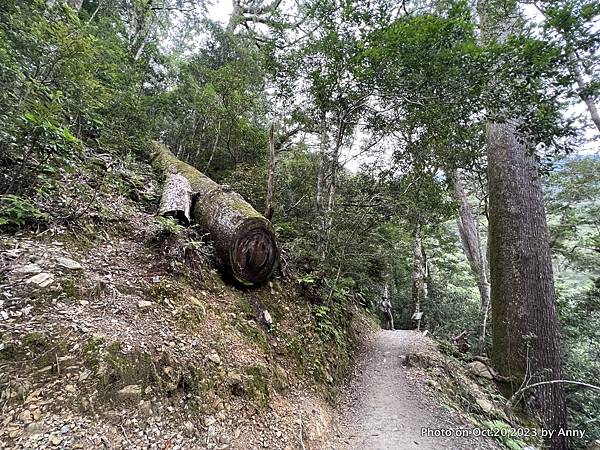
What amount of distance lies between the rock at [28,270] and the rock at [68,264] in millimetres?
156

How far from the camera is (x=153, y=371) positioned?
2225 millimetres

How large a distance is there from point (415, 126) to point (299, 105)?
2322mm

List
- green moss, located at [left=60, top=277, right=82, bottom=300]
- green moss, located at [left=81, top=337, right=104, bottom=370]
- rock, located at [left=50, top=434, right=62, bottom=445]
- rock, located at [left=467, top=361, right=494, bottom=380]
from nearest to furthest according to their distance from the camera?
rock, located at [left=50, top=434, right=62, bottom=445] → green moss, located at [left=81, top=337, right=104, bottom=370] → green moss, located at [left=60, top=277, right=82, bottom=300] → rock, located at [left=467, top=361, right=494, bottom=380]

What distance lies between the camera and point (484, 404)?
4.10m

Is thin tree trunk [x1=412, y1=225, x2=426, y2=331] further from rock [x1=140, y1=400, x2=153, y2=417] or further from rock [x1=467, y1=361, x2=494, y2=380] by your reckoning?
rock [x1=140, y1=400, x2=153, y2=417]

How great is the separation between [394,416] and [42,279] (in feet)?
13.1

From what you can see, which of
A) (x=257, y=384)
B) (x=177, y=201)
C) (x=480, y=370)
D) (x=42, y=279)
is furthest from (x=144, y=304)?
(x=480, y=370)

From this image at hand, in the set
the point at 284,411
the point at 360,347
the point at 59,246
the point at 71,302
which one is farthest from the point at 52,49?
the point at 360,347

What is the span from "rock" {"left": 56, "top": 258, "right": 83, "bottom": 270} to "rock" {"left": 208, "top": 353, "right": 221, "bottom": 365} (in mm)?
1476

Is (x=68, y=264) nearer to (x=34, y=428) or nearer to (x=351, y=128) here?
(x=34, y=428)

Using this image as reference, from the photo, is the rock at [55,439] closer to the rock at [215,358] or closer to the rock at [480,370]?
the rock at [215,358]

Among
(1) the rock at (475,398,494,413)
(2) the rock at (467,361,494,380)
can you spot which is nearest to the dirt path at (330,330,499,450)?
(1) the rock at (475,398,494,413)

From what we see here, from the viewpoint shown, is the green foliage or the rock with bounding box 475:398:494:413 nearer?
the green foliage

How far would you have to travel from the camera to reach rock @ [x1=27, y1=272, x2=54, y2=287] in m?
2.30
